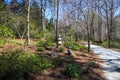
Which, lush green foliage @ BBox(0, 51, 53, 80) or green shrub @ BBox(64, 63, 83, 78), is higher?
lush green foliage @ BBox(0, 51, 53, 80)

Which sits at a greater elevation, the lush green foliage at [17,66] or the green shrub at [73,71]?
the lush green foliage at [17,66]

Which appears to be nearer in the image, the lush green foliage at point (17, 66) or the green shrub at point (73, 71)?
the lush green foliage at point (17, 66)

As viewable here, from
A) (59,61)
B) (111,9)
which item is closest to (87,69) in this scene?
(59,61)

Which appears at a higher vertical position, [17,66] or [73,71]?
[17,66]

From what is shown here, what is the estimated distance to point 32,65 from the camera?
10992mm

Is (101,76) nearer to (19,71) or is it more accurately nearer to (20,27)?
(19,71)

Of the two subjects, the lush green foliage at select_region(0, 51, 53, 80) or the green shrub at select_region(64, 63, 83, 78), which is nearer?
the lush green foliage at select_region(0, 51, 53, 80)

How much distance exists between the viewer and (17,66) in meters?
10.2

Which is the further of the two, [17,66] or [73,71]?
[73,71]

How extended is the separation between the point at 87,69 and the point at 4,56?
4.30 m

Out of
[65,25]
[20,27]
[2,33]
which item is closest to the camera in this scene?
[2,33]

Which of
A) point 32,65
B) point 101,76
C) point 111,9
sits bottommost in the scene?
point 101,76

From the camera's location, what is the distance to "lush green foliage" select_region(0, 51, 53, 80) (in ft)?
32.1

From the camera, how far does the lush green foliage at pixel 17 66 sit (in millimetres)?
9797
